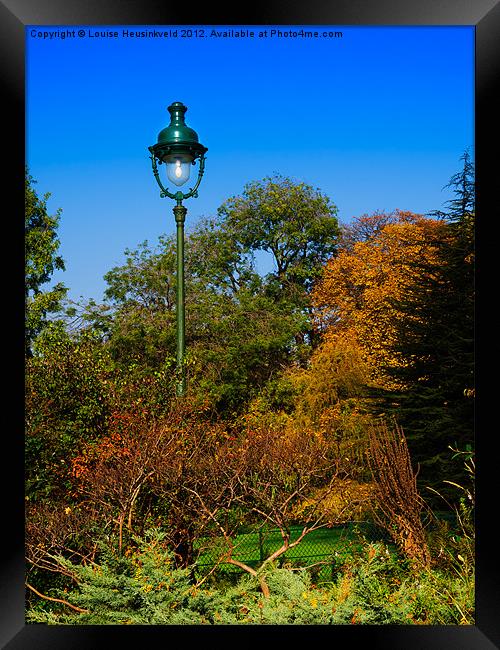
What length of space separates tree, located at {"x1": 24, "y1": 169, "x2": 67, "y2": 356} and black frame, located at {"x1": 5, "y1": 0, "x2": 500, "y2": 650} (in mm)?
5966

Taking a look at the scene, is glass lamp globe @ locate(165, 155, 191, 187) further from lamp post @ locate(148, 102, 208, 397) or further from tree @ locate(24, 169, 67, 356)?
tree @ locate(24, 169, 67, 356)

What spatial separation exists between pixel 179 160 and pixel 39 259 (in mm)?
4008

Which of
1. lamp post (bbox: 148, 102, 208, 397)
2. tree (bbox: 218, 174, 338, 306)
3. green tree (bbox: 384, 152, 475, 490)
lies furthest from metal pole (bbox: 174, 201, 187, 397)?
tree (bbox: 218, 174, 338, 306)

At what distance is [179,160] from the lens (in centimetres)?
524

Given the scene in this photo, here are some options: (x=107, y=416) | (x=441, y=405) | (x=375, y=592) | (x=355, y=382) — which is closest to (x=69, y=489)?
(x=107, y=416)

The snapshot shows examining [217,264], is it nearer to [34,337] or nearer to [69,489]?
[34,337]

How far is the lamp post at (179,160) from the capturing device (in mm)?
5184

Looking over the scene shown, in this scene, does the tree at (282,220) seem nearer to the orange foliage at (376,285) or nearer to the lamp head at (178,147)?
the orange foliage at (376,285)

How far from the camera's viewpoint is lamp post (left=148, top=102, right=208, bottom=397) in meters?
5.18
